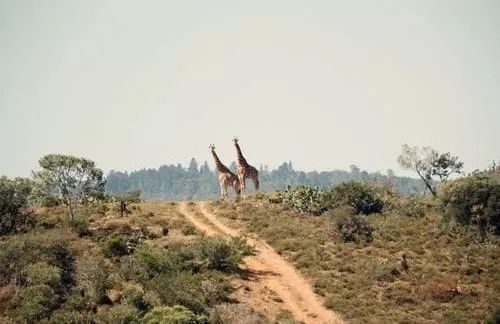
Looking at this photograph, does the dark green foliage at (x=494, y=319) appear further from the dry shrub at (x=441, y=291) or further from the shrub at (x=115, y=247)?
the shrub at (x=115, y=247)

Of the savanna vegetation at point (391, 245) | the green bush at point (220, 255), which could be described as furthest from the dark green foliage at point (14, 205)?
the savanna vegetation at point (391, 245)

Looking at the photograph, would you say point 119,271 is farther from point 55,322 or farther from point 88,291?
point 55,322

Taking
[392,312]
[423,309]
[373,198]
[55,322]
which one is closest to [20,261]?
[55,322]

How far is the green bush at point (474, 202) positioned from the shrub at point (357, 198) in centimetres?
649

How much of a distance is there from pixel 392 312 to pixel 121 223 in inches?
723

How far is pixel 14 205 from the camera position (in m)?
30.9

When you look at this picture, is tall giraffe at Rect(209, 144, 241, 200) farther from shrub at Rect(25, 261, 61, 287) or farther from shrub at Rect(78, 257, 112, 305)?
shrub at Rect(25, 261, 61, 287)

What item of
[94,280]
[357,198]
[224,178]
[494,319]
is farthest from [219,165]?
[494,319]

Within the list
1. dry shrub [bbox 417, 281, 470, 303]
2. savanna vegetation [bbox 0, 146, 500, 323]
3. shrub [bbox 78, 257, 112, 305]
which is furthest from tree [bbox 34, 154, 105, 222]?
dry shrub [bbox 417, 281, 470, 303]

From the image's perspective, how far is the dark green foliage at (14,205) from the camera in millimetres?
30406

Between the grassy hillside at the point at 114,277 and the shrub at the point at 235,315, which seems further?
the shrub at the point at 235,315

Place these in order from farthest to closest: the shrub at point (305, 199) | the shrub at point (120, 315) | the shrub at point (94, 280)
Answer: the shrub at point (305, 199) < the shrub at point (94, 280) < the shrub at point (120, 315)

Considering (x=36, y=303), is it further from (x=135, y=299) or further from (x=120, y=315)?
(x=135, y=299)

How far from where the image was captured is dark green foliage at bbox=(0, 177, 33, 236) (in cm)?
3041
